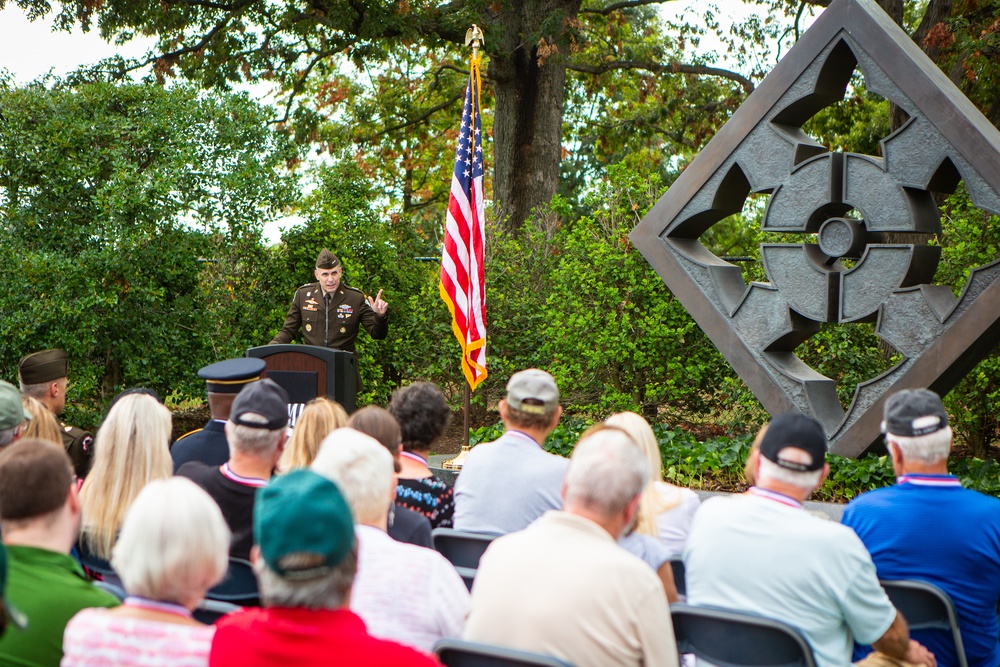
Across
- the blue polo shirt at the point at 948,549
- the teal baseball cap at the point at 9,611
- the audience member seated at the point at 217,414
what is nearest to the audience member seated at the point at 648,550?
the blue polo shirt at the point at 948,549

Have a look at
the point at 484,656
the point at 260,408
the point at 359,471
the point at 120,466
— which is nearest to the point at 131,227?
the point at 120,466

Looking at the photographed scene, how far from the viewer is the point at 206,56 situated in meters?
12.7

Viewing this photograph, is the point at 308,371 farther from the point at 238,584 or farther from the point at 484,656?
the point at 484,656

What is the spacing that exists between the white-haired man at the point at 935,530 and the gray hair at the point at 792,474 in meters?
0.45

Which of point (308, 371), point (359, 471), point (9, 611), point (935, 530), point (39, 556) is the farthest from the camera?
point (308, 371)

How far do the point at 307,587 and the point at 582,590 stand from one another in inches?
26.8

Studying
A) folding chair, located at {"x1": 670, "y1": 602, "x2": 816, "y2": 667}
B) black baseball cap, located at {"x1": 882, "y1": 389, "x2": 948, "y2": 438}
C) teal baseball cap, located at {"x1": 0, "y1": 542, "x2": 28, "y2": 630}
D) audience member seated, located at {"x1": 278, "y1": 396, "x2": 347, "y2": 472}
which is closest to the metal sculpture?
black baseball cap, located at {"x1": 882, "y1": 389, "x2": 948, "y2": 438}

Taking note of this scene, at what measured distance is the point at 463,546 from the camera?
3385 mm

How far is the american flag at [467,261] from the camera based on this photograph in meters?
7.52

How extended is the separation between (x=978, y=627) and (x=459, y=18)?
30.6ft

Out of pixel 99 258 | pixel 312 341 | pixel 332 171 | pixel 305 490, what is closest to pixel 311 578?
pixel 305 490

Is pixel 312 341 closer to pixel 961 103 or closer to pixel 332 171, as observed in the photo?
pixel 332 171

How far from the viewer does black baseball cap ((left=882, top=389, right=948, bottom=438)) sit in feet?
10.4

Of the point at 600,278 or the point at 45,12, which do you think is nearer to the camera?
the point at 600,278
